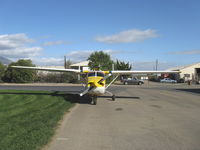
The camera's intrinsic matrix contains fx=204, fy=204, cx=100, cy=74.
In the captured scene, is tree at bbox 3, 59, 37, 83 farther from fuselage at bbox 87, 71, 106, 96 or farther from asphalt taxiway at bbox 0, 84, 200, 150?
asphalt taxiway at bbox 0, 84, 200, 150

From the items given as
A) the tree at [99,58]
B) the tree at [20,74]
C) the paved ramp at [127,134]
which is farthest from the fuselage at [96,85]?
the tree at [99,58]

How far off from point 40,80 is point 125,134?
142 ft

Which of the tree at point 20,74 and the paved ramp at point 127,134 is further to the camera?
the tree at point 20,74

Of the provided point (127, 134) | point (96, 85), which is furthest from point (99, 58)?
point (127, 134)

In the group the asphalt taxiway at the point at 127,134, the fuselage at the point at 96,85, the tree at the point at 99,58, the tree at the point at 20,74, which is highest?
the tree at the point at 99,58

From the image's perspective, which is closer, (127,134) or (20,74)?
(127,134)

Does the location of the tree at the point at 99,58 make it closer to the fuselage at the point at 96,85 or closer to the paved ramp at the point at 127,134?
the fuselage at the point at 96,85

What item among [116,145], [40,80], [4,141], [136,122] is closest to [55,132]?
[4,141]

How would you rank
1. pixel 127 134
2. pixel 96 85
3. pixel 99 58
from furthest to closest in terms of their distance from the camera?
pixel 99 58 → pixel 96 85 → pixel 127 134

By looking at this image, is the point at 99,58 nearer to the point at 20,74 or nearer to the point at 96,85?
the point at 20,74

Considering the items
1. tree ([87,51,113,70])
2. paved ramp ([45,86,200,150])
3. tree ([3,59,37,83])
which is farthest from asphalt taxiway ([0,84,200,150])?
tree ([87,51,113,70])

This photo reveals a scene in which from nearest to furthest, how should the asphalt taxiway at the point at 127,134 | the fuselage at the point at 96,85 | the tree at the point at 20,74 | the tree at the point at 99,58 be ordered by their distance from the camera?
the asphalt taxiway at the point at 127,134, the fuselage at the point at 96,85, the tree at the point at 20,74, the tree at the point at 99,58

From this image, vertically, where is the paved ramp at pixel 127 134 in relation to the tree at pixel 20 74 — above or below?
below

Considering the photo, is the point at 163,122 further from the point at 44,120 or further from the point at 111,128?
the point at 44,120
